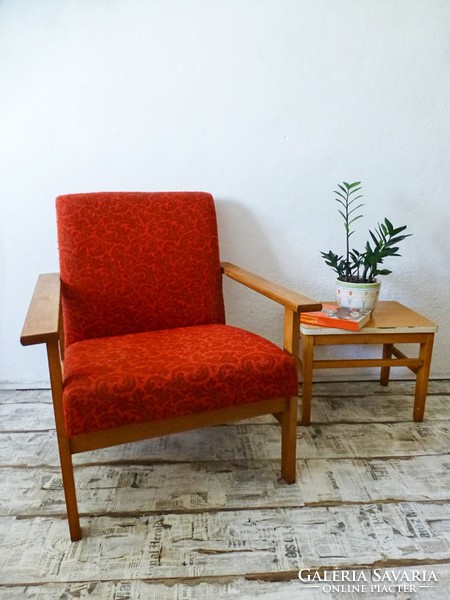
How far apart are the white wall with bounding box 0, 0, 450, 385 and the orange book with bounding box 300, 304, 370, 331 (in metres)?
0.33

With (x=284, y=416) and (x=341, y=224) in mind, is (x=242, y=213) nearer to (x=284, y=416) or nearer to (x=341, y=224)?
(x=341, y=224)

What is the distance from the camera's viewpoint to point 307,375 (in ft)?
5.24

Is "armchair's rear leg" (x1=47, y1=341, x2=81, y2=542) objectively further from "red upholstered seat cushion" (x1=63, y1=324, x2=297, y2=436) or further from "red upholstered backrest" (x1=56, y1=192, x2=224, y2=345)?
"red upholstered backrest" (x1=56, y1=192, x2=224, y2=345)

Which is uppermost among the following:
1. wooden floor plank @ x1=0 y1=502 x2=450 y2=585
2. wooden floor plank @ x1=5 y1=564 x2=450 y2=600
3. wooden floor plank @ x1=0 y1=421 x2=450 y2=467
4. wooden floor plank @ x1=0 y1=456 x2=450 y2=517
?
wooden floor plank @ x1=5 y1=564 x2=450 y2=600

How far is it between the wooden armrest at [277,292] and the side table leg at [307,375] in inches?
10.5

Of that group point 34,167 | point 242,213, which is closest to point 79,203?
point 34,167

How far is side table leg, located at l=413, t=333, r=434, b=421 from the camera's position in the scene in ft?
5.20

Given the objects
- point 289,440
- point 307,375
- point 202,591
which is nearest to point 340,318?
point 307,375

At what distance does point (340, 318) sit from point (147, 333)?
68cm

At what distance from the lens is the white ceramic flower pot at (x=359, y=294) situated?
5.24 feet

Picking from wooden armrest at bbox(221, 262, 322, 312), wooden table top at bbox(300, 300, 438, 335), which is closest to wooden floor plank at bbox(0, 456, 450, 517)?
wooden table top at bbox(300, 300, 438, 335)

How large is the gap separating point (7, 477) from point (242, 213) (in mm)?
1273

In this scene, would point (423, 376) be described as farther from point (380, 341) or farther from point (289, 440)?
point (289, 440)

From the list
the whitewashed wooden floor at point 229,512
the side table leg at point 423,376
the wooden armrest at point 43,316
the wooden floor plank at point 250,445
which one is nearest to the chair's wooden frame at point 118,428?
the wooden armrest at point 43,316
